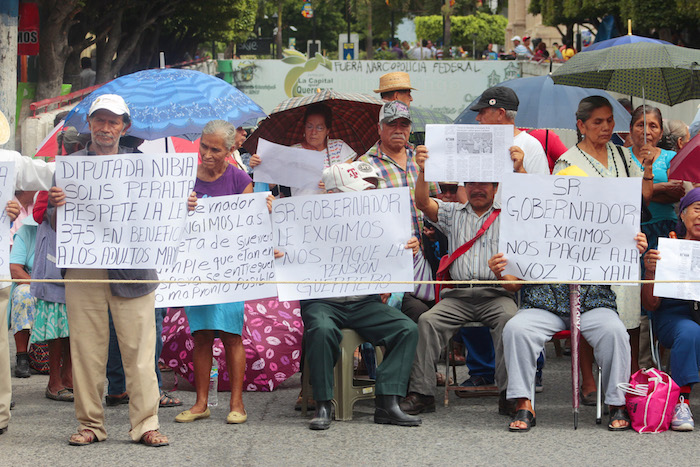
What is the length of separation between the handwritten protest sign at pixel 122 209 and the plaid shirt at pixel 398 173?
156 centimetres

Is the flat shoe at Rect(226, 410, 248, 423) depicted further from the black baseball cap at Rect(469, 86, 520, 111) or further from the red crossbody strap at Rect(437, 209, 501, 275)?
the black baseball cap at Rect(469, 86, 520, 111)

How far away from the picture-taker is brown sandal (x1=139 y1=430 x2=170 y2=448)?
586 centimetres

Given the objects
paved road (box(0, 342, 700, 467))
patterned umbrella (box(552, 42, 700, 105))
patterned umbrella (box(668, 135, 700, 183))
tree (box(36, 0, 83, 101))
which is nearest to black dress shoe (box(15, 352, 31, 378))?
paved road (box(0, 342, 700, 467))

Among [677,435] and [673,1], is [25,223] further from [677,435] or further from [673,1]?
[673,1]

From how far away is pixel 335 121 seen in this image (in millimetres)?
8320

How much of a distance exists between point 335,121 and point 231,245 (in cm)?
220

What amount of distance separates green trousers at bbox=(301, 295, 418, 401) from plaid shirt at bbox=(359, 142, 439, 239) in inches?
29.0

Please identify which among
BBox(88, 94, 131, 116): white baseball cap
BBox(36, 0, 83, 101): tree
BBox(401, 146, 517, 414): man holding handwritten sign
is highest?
BBox(36, 0, 83, 101): tree

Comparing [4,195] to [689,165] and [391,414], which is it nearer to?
[391,414]

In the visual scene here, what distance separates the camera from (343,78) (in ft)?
103

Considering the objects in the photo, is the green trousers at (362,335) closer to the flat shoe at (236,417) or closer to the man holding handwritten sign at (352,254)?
the man holding handwritten sign at (352,254)

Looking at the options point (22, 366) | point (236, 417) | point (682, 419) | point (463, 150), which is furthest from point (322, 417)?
point (22, 366)

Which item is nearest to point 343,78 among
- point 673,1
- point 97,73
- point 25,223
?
point 97,73

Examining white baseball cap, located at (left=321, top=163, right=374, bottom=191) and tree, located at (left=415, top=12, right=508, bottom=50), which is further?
tree, located at (left=415, top=12, right=508, bottom=50)
